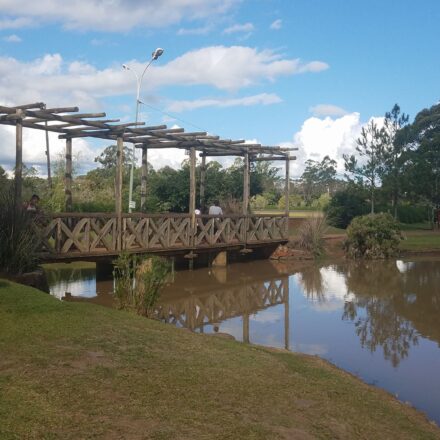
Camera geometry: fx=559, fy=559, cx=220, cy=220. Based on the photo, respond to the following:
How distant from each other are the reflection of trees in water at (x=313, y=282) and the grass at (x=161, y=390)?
715cm

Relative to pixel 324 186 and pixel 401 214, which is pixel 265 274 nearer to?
pixel 401 214

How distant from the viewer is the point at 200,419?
4.18 meters

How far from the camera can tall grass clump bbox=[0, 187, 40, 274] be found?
972 centimetres

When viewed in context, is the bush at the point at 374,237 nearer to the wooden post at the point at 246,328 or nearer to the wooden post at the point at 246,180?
the wooden post at the point at 246,180

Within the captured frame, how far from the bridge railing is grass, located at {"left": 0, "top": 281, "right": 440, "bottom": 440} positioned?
599 cm

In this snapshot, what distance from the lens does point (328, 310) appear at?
12.2m

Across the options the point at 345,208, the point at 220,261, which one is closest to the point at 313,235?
the point at 220,261

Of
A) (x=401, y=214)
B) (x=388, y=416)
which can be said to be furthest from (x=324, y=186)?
(x=388, y=416)

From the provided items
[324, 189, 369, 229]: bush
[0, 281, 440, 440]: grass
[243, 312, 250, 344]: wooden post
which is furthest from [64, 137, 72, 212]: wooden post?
[324, 189, 369, 229]: bush

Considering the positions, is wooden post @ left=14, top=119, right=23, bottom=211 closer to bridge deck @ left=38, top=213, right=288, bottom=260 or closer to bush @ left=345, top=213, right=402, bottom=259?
bridge deck @ left=38, top=213, right=288, bottom=260

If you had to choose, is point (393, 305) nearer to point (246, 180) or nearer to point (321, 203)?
point (246, 180)

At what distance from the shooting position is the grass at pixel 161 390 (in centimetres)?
400

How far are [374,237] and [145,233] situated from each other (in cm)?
1117

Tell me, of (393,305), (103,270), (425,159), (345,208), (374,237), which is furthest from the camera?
(425,159)
